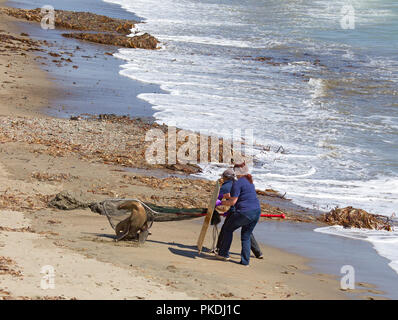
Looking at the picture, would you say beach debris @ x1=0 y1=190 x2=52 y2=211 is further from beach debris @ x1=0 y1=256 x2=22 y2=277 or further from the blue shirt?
the blue shirt

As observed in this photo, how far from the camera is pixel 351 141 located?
19.4 metres

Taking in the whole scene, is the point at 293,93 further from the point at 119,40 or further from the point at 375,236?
the point at 375,236

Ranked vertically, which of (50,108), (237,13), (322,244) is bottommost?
(322,244)

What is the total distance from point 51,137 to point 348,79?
19448 mm

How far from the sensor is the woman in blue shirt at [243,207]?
934cm

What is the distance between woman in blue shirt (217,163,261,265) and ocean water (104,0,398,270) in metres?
2.52

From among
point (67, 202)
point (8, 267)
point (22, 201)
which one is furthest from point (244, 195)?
point (22, 201)

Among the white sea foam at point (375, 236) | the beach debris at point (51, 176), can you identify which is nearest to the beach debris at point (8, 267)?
the beach debris at point (51, 176)

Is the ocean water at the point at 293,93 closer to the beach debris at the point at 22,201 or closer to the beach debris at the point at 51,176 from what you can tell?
the beach debris at the point at 51,176

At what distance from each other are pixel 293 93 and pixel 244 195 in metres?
17.5

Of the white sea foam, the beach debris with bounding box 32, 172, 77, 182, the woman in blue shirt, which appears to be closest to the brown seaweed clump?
the white sea foam

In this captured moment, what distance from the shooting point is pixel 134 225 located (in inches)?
374
